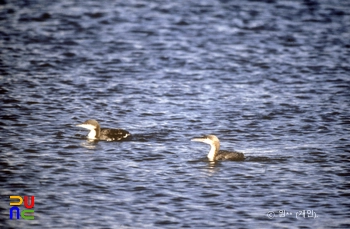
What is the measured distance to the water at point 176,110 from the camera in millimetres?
13359

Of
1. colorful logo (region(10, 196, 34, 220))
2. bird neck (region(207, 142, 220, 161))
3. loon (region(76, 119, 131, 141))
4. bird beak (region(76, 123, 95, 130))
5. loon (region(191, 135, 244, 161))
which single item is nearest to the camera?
colorful logo (region(10, 196, 34, 220))

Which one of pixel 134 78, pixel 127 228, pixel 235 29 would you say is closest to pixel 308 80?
pixel 134 78

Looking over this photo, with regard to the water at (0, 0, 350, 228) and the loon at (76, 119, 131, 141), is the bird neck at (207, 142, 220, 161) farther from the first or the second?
the loon at (76, 119, 131, 141)

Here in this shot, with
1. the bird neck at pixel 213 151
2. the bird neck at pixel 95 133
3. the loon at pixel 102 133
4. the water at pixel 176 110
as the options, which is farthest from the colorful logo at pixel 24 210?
the bird neck at pixel 213 151

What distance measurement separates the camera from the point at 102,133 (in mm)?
17375

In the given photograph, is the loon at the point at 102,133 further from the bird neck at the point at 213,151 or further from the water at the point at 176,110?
the bird neck at the point at 213,151

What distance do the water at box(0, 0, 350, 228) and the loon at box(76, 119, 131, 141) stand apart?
21cm

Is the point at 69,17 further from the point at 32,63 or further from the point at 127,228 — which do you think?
the point at 127,228

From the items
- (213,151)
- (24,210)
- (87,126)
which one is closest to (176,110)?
(87,126)

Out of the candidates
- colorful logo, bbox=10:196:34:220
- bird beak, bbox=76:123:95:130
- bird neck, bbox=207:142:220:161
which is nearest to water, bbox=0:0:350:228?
colorful logo, bbox=10:196:34:220

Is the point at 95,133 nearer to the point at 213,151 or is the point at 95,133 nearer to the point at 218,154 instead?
the point at 213,151

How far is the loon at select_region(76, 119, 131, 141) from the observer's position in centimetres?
1717

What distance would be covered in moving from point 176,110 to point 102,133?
10.9ft

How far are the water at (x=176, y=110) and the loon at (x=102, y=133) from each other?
0.21 m
